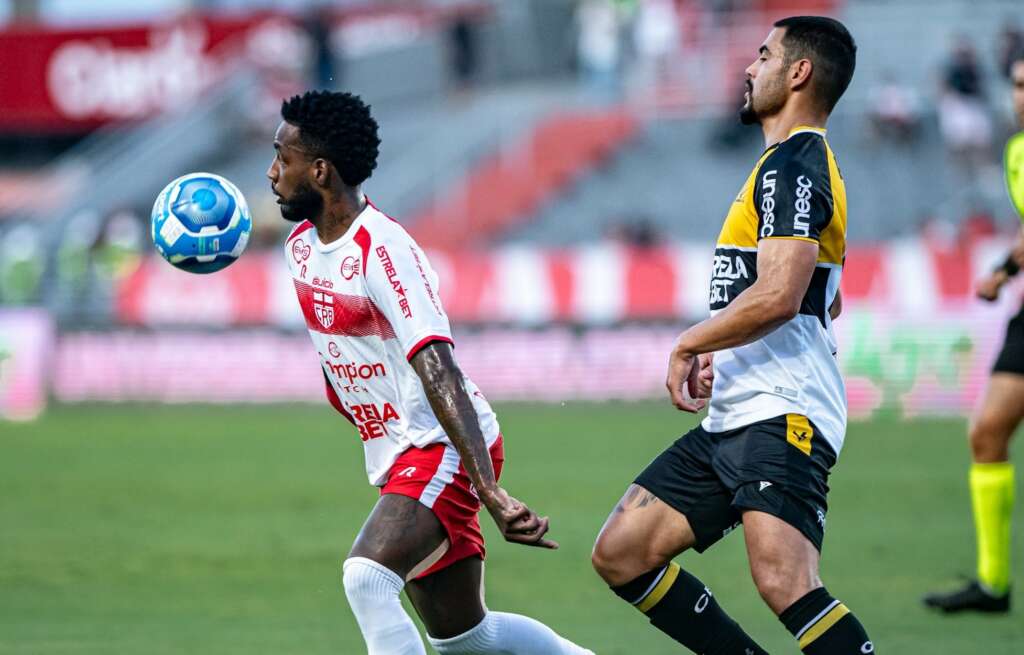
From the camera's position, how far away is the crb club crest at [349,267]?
5.38 m

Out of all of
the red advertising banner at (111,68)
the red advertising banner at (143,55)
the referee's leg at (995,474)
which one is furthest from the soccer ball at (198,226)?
the red advertising banner at (111,68)

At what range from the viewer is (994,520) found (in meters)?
8.27

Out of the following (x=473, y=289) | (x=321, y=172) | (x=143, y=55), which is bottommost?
(x=473, y=289)

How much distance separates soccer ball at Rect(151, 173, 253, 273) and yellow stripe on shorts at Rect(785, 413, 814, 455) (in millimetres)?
2192

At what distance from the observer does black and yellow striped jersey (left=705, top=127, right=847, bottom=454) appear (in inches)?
204

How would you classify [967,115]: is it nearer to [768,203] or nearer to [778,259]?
[768,203]

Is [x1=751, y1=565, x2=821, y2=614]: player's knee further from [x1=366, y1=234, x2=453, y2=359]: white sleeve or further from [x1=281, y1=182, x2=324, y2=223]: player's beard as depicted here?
[x1=281, y1=182, x2=324, y2=223]: player's beard

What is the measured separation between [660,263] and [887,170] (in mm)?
A: 5967

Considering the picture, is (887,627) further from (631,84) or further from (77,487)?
(631,84)

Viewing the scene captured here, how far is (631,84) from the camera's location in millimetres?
30453

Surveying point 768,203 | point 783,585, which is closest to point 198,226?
point 768,203

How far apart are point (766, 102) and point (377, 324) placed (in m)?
1.64

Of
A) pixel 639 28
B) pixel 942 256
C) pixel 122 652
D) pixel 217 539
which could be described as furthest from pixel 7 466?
pixel 639 28

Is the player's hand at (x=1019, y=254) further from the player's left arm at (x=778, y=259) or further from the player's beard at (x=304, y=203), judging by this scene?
the player's beard at (x=304, y=203)
